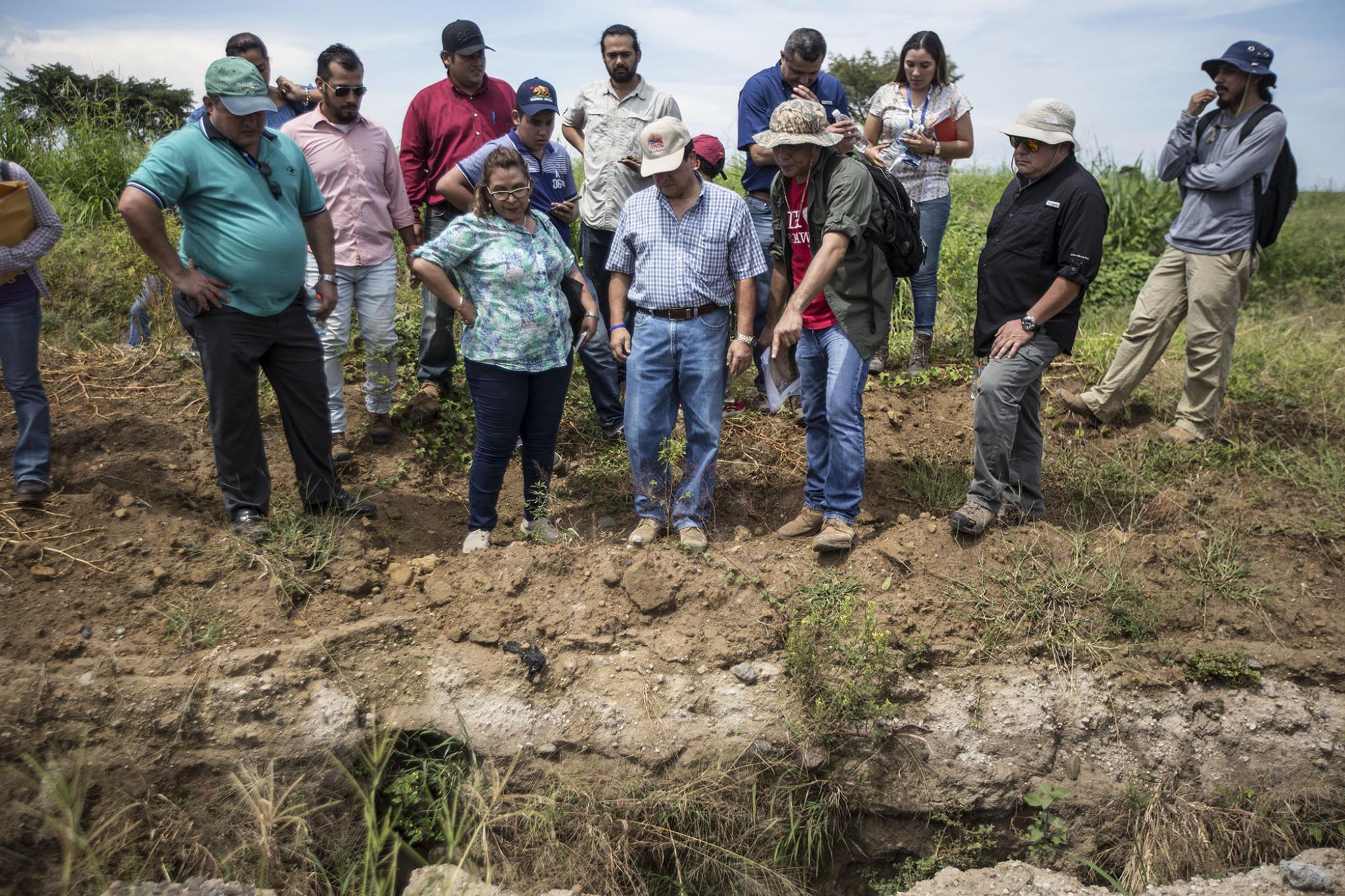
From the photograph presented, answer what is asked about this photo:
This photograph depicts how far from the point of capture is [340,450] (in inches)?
206

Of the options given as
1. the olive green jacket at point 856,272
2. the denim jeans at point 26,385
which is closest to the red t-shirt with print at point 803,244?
the olive green jacket at point 856,272

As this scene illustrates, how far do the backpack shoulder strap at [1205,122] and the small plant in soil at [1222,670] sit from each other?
3.19 meters

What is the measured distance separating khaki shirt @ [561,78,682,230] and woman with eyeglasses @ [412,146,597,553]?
3.52 feet

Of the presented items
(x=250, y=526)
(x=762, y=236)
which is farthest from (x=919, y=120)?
(x=250, y=526)

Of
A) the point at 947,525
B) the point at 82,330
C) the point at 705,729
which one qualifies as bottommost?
the point at 705,729

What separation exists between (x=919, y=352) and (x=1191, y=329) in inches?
66.5

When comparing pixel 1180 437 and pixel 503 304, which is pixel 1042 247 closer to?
pixel 1180 437

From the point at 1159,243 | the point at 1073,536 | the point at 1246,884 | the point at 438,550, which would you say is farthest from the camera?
the point at 1159,243

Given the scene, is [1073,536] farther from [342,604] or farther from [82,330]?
[82,330]

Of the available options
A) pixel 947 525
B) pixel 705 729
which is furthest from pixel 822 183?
pixel 705 729

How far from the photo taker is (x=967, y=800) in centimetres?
383

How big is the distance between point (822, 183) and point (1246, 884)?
3426 millimetres

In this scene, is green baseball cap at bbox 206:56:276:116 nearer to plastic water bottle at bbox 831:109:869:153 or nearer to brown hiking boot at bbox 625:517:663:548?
brown hiking boot at bbox 625:517:663:548

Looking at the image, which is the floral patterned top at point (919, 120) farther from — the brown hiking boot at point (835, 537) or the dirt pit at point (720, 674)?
the brown hiking boot at point (835, 537)
